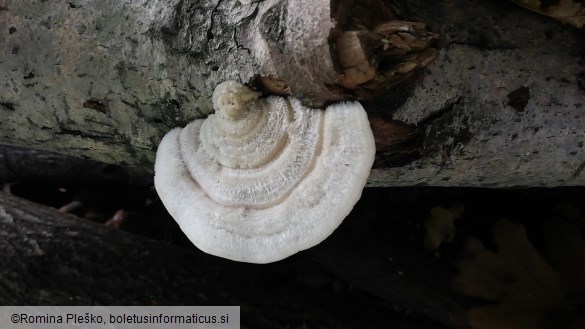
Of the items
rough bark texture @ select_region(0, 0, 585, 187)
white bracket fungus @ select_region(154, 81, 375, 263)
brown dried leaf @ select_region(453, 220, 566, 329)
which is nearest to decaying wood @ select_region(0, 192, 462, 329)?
brown dried leaf @ select_region(453, 220, 566, 329)

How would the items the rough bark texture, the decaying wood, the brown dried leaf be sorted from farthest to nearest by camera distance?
1. the decaying wood
2. the brown dried leaf
3. the rough bark texture

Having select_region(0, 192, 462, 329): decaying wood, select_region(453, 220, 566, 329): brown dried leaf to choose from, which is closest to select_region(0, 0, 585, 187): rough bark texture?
select_region(453, 220, 566, 329): brown dried leaf

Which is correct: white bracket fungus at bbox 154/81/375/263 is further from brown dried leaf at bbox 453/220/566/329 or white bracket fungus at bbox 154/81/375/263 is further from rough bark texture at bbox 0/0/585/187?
brown dried leaf at bbox 453/220/566/329

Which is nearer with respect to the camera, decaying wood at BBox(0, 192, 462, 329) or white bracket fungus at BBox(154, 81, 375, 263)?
white bracket fungus at BBox(154, 81, 375, 263)

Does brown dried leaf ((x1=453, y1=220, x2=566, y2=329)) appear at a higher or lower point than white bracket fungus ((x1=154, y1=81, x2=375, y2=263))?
lower

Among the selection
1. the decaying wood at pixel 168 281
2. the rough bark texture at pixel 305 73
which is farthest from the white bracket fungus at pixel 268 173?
the decaying wood at pixel 168 281

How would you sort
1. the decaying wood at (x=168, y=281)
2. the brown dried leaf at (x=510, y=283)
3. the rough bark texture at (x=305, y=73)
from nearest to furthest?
the rough bark texture at (x=305, y=73)
the brown dried leaf at (x=510, y=283)
the decaying wood at (x=168, y=281)

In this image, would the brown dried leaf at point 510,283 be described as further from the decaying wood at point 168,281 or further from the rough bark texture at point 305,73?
the rough bark texture at point 305,73

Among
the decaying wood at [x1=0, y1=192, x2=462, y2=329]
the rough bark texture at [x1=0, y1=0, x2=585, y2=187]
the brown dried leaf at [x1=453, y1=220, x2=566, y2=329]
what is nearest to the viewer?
the rough bark texture at [x1=0, y1=0, x2=585, y2=187]
